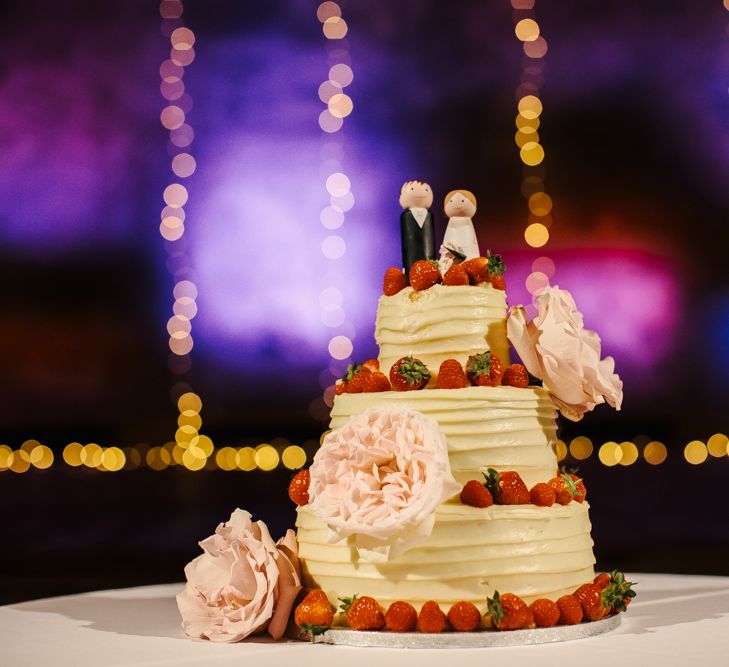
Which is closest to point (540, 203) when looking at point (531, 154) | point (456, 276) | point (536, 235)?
point (536, 235)

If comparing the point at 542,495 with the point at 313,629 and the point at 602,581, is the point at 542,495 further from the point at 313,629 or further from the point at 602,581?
the point at 313,629

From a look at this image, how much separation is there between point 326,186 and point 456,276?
250 inches

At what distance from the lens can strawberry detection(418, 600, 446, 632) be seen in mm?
4559

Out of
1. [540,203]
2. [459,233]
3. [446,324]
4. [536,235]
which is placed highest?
[540,203]

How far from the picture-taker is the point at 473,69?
37.5ft

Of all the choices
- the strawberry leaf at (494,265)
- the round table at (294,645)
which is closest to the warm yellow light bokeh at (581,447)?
the round table at (294,645)

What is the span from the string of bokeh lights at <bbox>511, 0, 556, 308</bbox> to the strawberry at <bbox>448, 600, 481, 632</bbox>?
23.2ft

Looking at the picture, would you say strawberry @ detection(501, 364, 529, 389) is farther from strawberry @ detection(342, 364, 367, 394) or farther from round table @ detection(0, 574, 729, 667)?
round table @ detection(0, 574, 729, 667)

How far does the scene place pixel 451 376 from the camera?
4.97 m

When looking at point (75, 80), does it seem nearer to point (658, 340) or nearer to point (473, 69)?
point (473, 69)

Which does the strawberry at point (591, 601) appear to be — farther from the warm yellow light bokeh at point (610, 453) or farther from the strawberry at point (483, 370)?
the warm yellow light bokeh at point (610, 453)

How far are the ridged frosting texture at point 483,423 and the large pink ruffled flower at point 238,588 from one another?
0.67 meters

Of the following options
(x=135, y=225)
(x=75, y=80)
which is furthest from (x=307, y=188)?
(x=75, y=80)

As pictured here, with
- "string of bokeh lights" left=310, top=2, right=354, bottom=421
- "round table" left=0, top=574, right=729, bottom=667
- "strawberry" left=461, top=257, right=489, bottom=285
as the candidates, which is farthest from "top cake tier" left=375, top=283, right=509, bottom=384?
"string of bokeh lights" left=310, top=2, right=354, bottom=421
